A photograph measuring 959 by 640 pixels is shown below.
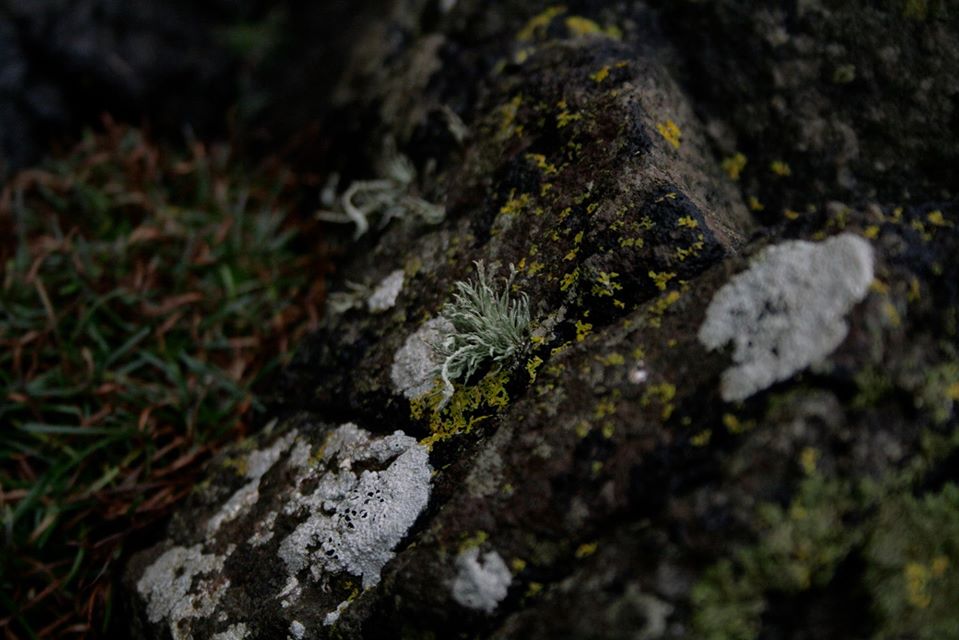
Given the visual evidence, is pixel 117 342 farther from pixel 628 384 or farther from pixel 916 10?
pixel 916 10

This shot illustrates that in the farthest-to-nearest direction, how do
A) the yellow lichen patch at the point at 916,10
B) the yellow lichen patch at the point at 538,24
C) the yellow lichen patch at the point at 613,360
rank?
the yellow lichen patch at the point at 538,24 < the yellow lichen patch at the point at 916,10 < the yellow lichen patch at the point at 613,360

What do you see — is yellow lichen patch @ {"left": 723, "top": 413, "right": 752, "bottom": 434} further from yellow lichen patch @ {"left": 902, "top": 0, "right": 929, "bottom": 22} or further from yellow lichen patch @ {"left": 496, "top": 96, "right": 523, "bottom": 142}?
yellow lichen patch @ {"left": 902, "top": 0, "right": 929, "bottom": 22}

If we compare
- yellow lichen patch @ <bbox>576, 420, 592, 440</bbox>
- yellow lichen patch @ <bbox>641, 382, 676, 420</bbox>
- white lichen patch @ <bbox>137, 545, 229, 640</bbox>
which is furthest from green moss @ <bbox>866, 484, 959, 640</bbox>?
white lichen patch @ <bbox>137, 545, 229, 640</bbox>

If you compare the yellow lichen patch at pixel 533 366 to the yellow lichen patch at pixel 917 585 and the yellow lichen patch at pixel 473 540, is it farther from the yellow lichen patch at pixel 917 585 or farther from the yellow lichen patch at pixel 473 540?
the yellow lichen patch at pixel 917 585

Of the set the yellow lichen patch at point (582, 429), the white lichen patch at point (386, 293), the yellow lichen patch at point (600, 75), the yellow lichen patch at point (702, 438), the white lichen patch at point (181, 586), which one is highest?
the yellow lichen patch at point (600, 75)

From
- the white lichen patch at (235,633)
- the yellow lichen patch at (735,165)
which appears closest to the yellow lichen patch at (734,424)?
the yellow lichen patch at (735,165)

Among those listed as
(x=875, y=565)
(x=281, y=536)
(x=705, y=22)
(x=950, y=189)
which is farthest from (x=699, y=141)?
(x=281, y=536)
